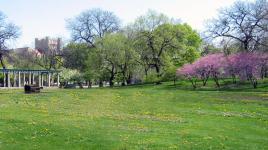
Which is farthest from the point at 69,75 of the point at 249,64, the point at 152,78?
the point at 249,64

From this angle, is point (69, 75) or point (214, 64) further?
point (69, 75)

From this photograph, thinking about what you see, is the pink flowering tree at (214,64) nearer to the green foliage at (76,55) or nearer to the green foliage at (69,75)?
the green foliage at (69,75)

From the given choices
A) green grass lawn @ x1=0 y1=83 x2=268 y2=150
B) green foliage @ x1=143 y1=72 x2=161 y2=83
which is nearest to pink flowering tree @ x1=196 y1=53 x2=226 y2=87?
green foliage @ x1=143 y1=72 x2=161 y2=83

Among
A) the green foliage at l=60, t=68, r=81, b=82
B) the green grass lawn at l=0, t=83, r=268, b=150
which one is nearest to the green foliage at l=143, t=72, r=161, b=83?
the green foliage at l=60, t=68, r=81, b=82

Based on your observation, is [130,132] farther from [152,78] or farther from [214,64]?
[152,78]

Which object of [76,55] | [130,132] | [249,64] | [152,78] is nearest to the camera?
[130,132]

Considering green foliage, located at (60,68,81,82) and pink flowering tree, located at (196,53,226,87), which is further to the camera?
green foliage, located at (60,68,81,82)

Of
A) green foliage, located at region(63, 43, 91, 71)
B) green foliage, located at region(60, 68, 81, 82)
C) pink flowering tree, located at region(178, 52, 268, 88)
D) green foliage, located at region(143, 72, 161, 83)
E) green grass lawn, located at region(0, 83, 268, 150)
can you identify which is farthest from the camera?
green foliage, located at region(63, 43, 91, 71)

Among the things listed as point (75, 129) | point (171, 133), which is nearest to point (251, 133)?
point (171, 133)

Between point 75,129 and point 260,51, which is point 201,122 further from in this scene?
point 260,51

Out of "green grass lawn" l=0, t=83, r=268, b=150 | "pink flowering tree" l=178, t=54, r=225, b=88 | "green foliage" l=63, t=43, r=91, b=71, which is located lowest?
"green grass lawn" l=0, t=83, r=268, b=150

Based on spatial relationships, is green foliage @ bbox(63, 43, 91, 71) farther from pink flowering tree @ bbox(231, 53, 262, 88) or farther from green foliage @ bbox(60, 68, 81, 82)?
pink flowering tree @ bbox(231, 53, 262, 88)

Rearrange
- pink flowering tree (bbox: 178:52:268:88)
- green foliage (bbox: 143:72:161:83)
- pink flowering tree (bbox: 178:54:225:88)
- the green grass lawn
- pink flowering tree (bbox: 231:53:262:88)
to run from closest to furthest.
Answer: the green grass lawn < pink flowering tree (bbox: 231:53:262:88) < pink flowering tree (bbox: 178:52:268:88) < pink flowering tree (bbox: 178:54:225:88) < green foliage (bbox: 143:72:161:83)

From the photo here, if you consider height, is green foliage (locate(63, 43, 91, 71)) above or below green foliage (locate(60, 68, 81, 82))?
above
